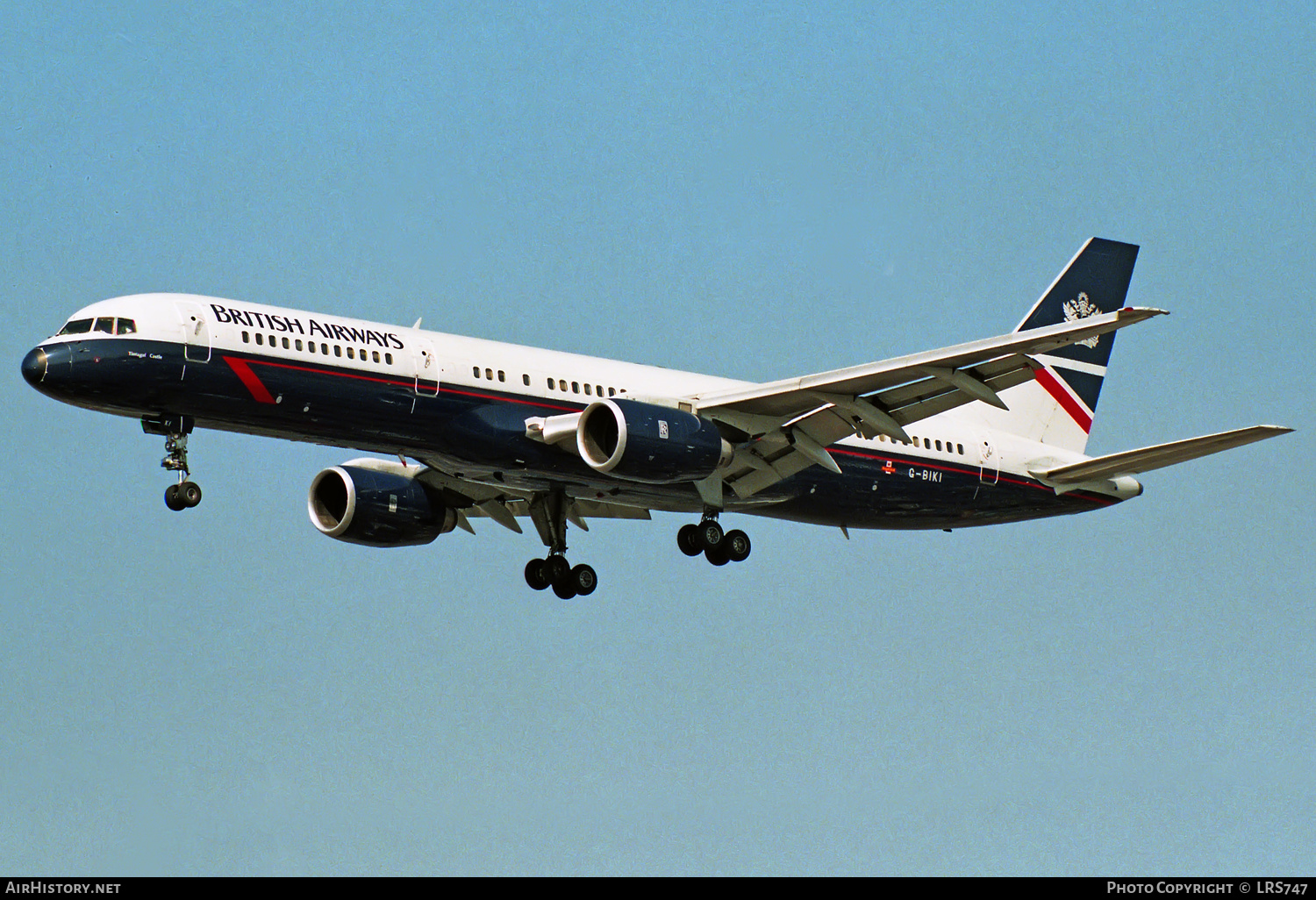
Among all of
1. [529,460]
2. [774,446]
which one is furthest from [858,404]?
[529,460]

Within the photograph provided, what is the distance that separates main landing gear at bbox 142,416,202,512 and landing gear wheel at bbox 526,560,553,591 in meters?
9.80

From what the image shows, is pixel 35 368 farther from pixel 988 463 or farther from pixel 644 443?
pixel 988 463

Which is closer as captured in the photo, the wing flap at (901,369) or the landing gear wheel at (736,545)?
the wing flap at (901,369)

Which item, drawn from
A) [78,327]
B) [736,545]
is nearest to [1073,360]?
[736,545]

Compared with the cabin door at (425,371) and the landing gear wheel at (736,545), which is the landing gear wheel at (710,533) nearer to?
the landing gear wheel at (736,545)

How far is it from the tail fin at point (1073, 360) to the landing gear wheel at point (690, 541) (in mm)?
9165

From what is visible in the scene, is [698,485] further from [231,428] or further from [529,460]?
[231,428]

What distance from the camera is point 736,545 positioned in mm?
41969

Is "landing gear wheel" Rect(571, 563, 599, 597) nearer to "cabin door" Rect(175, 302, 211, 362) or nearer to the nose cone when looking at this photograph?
"cabin door" Rect(175, 302, 211, 362)

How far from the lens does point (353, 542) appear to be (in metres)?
42.8

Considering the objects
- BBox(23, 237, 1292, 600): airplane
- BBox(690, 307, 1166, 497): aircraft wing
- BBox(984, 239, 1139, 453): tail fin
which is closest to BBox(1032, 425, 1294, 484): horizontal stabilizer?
BBox(23, 237, 1292, 600): airplane

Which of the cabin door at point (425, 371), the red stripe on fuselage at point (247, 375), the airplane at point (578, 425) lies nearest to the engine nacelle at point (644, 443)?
the airplane at point (578, 425)

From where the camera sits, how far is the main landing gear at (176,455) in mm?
35250

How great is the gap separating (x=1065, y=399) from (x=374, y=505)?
1861 centimetres
